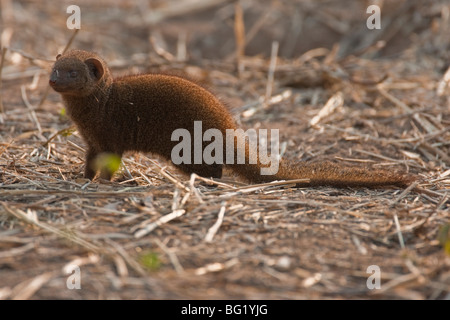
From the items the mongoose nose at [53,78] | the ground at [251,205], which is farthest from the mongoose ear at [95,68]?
the ground at [251,205]

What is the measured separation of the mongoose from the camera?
4234mm

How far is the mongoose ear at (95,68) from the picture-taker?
4230 mm

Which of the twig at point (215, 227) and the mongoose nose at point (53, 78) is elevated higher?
the mongoose nose at point (53, 78)

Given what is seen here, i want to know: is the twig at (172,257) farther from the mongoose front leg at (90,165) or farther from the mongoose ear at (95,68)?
the mongoose ear at (95,68)

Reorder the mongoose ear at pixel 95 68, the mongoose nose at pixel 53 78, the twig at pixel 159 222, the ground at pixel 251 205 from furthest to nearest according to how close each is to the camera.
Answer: the mongoose ear at pixel 95 68 → the mongoose nose at pixel 53 78 → the twig at pixel 159 222 → the ground at pixel 251 205

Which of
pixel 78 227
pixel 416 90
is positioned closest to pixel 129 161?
pixel 78 227

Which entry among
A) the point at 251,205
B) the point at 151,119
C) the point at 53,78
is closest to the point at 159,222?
the point at 251,205

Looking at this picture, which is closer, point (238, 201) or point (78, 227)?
point (78, 227)

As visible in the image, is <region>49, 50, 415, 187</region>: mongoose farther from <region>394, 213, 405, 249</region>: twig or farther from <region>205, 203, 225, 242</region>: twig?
<region>205, 203, 225, 242</region>: twig

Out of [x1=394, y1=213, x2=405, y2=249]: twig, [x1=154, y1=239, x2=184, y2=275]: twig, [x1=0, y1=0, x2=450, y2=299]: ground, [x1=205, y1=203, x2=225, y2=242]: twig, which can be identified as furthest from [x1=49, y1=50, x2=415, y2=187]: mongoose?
[x1=154, y1=239, x2=184, y2=275]: twig

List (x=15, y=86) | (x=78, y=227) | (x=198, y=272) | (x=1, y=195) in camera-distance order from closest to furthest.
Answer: (x=198, y=272), (x=78, y=227), (x=1, y=195), (x=15, y=86)

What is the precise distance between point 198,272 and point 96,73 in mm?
2084
